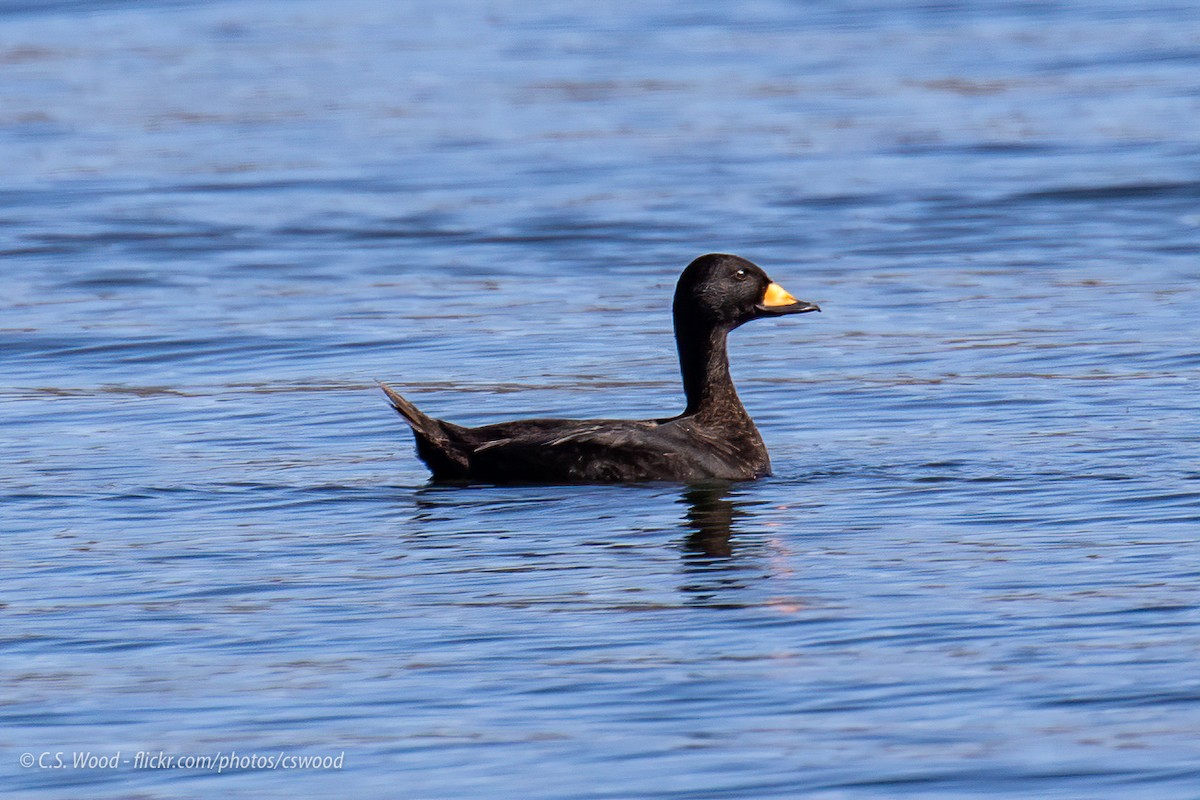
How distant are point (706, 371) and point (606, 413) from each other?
4.24 feet

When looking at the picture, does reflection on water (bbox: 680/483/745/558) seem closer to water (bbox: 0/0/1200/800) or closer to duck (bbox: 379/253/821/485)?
water (bbox: 0/0/1200/800)

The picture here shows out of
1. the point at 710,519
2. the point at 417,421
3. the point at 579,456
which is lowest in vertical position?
the point at 710,519

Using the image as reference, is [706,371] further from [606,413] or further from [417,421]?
[417,421]

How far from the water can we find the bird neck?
1.40 ft

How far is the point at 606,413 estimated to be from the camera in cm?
1323

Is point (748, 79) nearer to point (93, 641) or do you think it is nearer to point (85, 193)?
point (85, 193)

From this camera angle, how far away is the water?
7.30 m

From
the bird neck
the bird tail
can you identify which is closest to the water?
the bird tail

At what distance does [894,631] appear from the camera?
8180mm

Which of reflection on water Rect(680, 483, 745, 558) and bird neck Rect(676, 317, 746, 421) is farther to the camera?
bird neck Rect(676, 317, 746, 421)

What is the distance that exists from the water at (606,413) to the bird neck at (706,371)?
1.40ft

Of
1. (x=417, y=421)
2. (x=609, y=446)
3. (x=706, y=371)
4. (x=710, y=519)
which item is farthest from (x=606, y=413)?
(x=710, y=519)

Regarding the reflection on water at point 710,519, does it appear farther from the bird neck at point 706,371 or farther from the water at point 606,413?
the bird neck at point 706,371

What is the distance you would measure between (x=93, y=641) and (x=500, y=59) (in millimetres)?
23449
